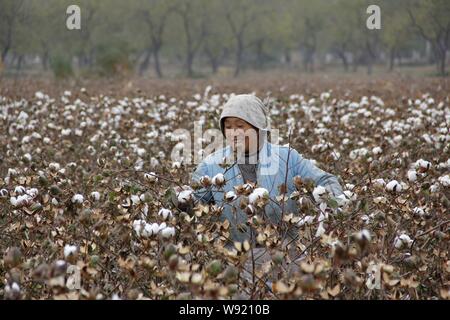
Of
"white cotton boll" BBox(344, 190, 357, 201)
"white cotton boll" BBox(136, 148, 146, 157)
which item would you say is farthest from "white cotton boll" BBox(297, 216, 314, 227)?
"white cotton boll" BBox(136, 148, 146, 157)

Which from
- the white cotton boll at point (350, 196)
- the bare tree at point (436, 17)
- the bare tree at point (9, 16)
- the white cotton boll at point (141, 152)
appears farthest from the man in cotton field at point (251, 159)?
the bare tree at point (436, 17)

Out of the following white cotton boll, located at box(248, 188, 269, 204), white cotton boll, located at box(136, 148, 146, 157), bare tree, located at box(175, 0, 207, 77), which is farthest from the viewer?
bare tree, located at box(175, 0, 207, 77)

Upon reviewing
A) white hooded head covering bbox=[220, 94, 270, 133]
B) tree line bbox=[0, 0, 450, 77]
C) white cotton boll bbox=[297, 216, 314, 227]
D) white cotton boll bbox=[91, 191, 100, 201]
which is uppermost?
tree line bbox=[0, 0, 450, 77]

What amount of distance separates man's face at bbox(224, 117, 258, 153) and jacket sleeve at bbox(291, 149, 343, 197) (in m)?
0.20

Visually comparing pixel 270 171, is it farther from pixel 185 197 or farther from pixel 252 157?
pixel 185 197

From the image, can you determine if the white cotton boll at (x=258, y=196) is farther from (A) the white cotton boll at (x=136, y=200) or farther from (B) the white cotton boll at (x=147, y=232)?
(A) the white cotton boll at (x=136, y=200)

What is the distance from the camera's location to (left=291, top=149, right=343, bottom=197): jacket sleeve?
2.74 m

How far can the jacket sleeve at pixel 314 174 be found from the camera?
2.74 m

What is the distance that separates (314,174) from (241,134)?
39 cm

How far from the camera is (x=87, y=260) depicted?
204cm

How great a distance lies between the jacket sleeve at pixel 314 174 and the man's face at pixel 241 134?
8.0 inches

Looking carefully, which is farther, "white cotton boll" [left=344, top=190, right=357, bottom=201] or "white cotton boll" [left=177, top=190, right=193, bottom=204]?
"white cotton boll" [left=344, top=190, right=357, bottom=201]

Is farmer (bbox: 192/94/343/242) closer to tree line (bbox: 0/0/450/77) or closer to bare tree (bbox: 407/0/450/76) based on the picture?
bare tree (bbox: 407/0/450/76)
